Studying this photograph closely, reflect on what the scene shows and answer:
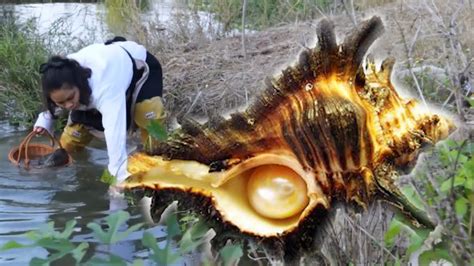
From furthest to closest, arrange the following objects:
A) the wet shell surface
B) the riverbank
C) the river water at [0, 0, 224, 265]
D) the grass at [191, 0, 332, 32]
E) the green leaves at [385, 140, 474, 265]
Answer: the grass at [191, 0, 332, 32] < the riverbank < the river water at [0, 0, 224, 265] < the green leaves at [385, 140, 474, 265] < the wet shell surface

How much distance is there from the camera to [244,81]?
20.8ft

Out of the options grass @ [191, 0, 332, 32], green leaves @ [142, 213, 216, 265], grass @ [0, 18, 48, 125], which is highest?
green leaves @ [142, 213, 216, 265]

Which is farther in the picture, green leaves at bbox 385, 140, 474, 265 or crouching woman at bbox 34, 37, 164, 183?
crouching woman at bbox 34, 37, 164, 183

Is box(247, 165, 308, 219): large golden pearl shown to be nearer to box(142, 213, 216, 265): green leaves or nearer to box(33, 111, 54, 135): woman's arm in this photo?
box(142, 213, 216, 265): green leaves

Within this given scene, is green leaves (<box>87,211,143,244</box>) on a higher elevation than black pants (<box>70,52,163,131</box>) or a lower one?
higher

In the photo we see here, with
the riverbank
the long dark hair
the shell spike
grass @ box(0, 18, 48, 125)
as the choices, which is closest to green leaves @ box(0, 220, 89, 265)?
the shell spike

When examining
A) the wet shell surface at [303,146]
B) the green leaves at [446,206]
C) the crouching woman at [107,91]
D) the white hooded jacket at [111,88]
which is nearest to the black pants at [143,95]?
the crouching woman at [107,91]

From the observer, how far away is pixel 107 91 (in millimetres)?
4484

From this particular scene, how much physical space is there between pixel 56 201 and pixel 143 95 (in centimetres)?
82

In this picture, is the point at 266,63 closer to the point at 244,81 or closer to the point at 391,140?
the point at 244,81

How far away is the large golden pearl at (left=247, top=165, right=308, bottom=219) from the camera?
4.23ft

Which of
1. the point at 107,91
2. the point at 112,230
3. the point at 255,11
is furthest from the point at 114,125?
the point at 255,11

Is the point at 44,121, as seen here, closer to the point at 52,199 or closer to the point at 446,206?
the point at 52,199

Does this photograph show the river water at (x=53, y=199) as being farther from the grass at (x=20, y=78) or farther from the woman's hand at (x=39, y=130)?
the woman's hand at (x=39, y=130)
